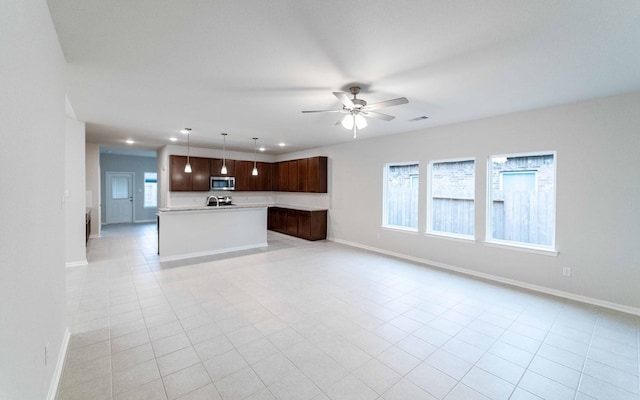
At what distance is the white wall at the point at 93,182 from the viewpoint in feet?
24.5

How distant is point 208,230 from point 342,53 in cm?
474

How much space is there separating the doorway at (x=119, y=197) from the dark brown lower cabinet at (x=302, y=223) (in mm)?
6327

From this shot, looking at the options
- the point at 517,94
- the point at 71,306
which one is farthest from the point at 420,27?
the point at 71,306

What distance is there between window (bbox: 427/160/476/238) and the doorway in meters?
11.0

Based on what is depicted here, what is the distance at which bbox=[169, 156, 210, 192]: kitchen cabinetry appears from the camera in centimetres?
757

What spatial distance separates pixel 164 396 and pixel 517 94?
15.5 feet

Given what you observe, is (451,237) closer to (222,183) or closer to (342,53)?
(342,53)

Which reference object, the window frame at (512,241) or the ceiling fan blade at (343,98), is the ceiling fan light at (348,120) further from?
the window frame at (512,241)

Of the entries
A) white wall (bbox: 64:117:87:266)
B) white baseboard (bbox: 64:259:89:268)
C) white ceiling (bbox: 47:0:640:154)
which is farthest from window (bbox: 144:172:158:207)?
white ceiling (bbox: 47:0:640:154)

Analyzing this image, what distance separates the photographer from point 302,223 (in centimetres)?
774

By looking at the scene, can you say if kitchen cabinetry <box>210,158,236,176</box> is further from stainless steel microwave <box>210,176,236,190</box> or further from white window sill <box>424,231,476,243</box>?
white window sill <box>424,231,476,243</box>

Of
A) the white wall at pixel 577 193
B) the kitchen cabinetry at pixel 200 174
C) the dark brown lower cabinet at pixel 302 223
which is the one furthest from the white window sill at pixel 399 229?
the kitchen cabinetry at pixel 200 174

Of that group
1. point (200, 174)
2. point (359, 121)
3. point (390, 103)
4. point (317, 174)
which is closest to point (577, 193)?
point (390, 103)

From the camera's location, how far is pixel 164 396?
1.93m
